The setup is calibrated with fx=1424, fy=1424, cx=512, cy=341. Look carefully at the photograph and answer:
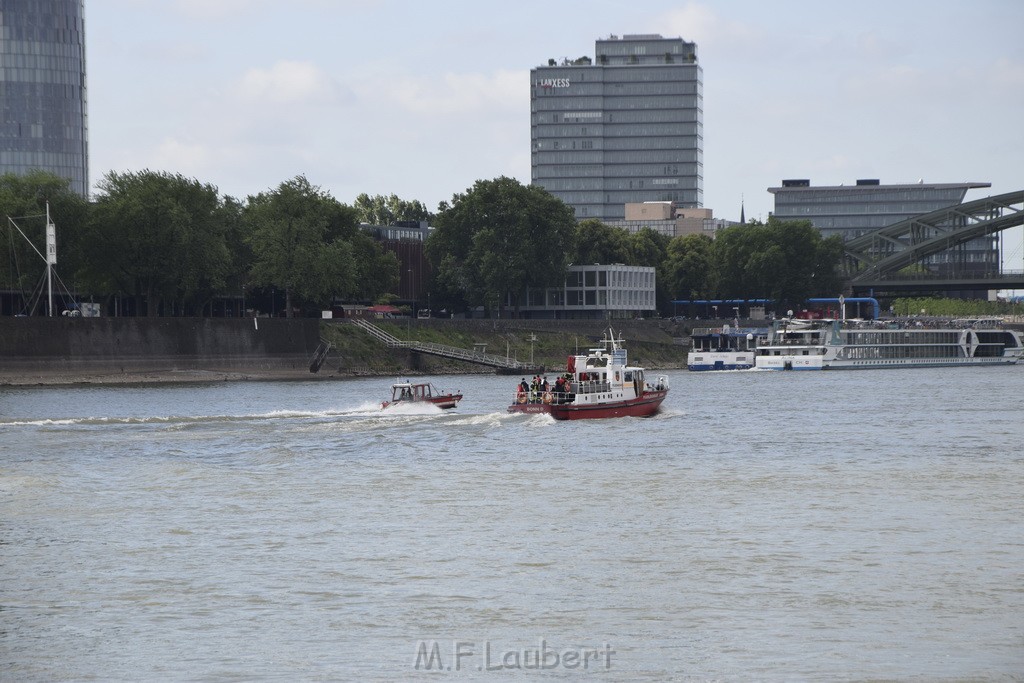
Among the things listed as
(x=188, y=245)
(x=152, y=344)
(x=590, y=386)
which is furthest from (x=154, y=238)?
(x=590, y=386)

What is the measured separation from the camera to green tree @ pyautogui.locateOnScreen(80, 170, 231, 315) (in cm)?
14175

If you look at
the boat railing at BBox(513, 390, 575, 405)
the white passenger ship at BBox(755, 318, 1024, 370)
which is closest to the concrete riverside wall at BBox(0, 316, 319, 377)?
the boat railing at BBox(513, 390, 575, 405)

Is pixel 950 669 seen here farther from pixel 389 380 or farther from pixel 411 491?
pixel 389 380

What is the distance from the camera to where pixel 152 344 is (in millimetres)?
140750

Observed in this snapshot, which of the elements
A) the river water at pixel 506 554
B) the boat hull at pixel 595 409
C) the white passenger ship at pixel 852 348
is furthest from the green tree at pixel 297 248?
the river water at pixel 506 554

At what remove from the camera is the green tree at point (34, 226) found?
137000mm

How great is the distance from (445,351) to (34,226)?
48767mm

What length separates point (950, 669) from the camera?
86.6ft

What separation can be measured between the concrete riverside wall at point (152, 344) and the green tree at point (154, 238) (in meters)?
6.30

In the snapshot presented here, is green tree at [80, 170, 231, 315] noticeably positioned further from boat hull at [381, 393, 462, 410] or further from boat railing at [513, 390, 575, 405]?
boat railing at [513, 390, 575, 405]

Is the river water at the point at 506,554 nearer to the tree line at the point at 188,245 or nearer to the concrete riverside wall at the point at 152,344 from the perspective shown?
the concrete riverside wall at the point at 152,344

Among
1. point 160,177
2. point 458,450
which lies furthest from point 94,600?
point 160,177

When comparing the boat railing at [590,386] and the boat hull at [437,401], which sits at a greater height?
the boat railing at [590,386]

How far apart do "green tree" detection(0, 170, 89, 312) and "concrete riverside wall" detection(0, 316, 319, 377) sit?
888cm
